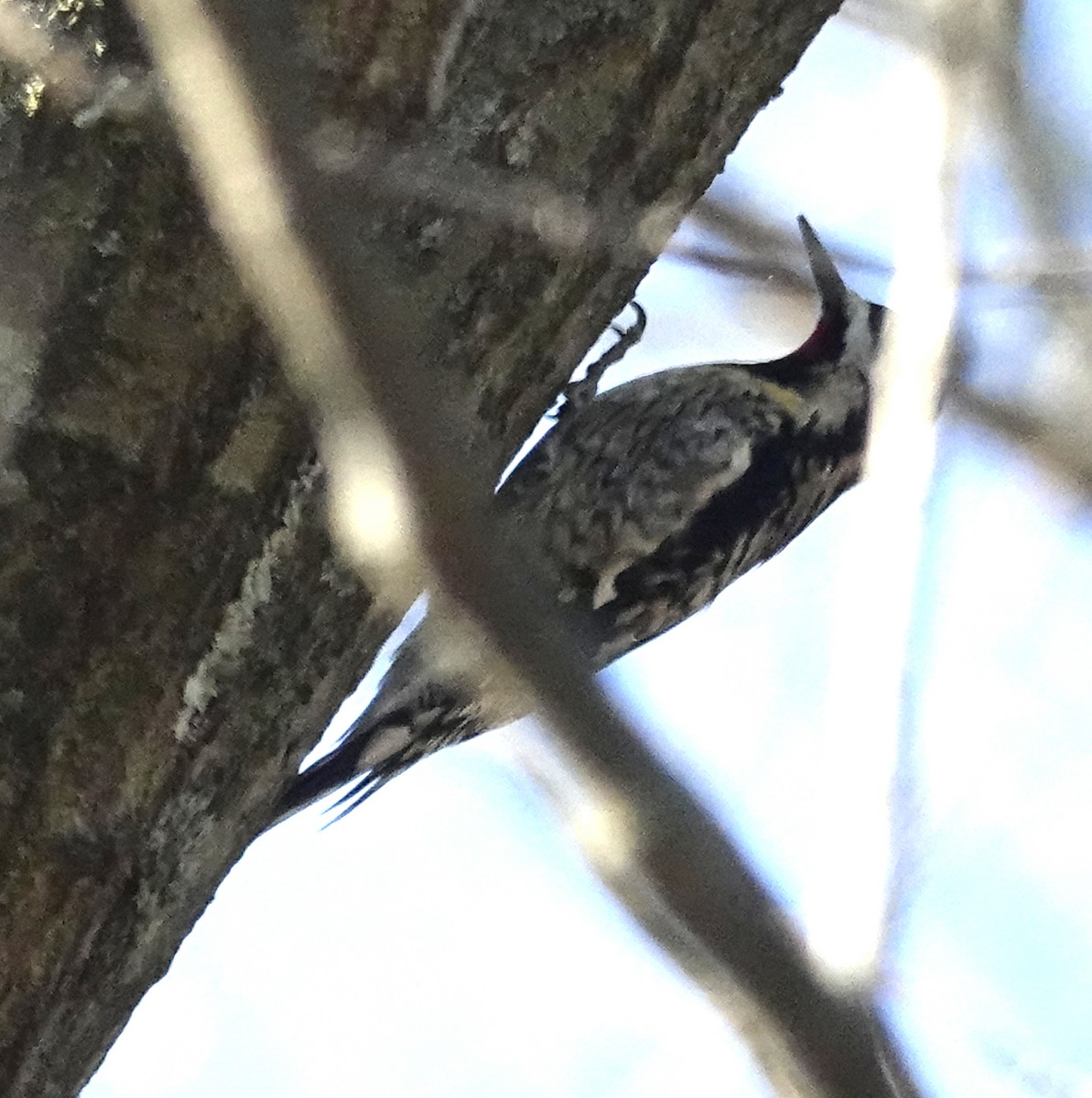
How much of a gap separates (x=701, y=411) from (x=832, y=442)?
299 mm

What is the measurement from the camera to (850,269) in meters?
2.74

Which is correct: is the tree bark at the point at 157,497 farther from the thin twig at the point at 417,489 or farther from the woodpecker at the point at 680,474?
the woodpecker at the point at 680,474

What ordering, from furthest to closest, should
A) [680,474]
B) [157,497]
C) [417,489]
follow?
1. [680,474]
2. [157,497]
3. [417,489]

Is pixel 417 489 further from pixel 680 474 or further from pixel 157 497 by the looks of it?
pixel 680 474

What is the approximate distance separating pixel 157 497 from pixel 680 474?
170 cm

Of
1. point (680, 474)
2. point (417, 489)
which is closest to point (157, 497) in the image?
point (417, 489)

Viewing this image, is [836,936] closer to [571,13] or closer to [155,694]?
[155,694]

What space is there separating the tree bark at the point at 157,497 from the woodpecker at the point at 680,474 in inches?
47.1

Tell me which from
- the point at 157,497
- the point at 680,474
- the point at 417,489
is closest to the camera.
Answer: the point at 417,489

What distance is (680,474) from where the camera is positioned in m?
2.96

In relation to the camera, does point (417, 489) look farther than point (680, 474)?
No

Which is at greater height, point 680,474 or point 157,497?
point 680,474

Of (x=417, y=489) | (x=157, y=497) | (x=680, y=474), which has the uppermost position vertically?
(x=680, y=474)

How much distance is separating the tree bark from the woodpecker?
120 cm
